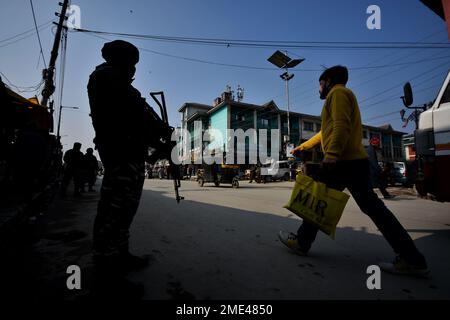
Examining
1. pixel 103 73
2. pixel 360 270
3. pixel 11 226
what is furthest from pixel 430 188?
pixel 11 226

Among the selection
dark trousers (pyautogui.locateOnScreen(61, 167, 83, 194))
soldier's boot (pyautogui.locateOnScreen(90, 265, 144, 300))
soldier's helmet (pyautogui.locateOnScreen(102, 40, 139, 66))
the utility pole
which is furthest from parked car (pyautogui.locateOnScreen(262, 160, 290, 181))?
soldier's boot (pyautogui.locateOnScreen(90, 265, 144, 300))

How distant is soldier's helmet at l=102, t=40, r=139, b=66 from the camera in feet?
5.68

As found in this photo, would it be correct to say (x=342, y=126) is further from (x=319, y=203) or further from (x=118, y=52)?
(x=118, y=52)

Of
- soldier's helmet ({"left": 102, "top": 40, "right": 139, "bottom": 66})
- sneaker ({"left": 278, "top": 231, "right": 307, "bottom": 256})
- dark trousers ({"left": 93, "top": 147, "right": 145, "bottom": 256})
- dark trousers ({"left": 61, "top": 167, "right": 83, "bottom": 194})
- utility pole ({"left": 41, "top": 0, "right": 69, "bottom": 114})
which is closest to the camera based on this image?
dark trousers ({"left": 93, "top": 147, "right": 145, "bottom": 256})

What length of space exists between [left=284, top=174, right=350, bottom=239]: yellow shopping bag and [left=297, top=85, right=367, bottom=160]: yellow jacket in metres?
0.31

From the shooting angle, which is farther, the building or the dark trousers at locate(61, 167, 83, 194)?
the building

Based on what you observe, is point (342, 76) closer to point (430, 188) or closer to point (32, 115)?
point (430, 188)

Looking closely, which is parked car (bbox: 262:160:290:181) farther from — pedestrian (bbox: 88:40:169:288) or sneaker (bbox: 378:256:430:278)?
pedestrian (bbox: 88:40:169:288)

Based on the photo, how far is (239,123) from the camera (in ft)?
104

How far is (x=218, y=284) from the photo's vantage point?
166cm

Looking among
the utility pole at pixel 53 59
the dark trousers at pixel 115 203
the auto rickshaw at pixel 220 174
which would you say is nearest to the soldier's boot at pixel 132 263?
the dark trousers at pixel 115 203

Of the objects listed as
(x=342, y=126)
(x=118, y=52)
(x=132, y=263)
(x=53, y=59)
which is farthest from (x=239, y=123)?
(x=132, y=263)

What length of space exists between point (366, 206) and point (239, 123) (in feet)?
99.8

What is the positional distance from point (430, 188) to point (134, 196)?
349 cm
